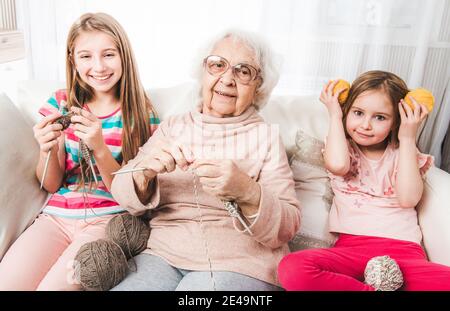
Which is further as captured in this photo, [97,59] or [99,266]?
[97,59]

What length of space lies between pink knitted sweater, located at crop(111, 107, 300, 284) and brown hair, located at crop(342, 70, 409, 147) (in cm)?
23

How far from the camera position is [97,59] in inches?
38.4

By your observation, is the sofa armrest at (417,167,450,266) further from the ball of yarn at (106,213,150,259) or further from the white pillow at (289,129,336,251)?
the ball of yarn at (106,213,150,259)

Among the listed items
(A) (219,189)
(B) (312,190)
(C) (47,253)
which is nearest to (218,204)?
(A) (219,189)

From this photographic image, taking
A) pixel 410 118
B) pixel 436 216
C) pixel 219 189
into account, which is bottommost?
pixel 436 216

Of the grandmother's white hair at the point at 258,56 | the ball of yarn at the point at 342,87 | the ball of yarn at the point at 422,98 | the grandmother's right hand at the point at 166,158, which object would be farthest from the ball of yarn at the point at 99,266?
the ball of yarn at the point at 422,98

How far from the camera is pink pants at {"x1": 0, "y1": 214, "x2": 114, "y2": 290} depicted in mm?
884

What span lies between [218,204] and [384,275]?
15.7 inches

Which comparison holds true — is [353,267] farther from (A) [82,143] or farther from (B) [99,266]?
(A) [82,143]

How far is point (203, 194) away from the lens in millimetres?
1026

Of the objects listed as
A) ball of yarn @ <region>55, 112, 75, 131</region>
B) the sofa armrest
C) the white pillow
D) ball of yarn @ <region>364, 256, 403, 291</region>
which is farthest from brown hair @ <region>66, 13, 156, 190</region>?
the sofa armrest

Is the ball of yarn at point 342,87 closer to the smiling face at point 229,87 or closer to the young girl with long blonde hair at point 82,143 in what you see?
the smiling face at point 229,87
